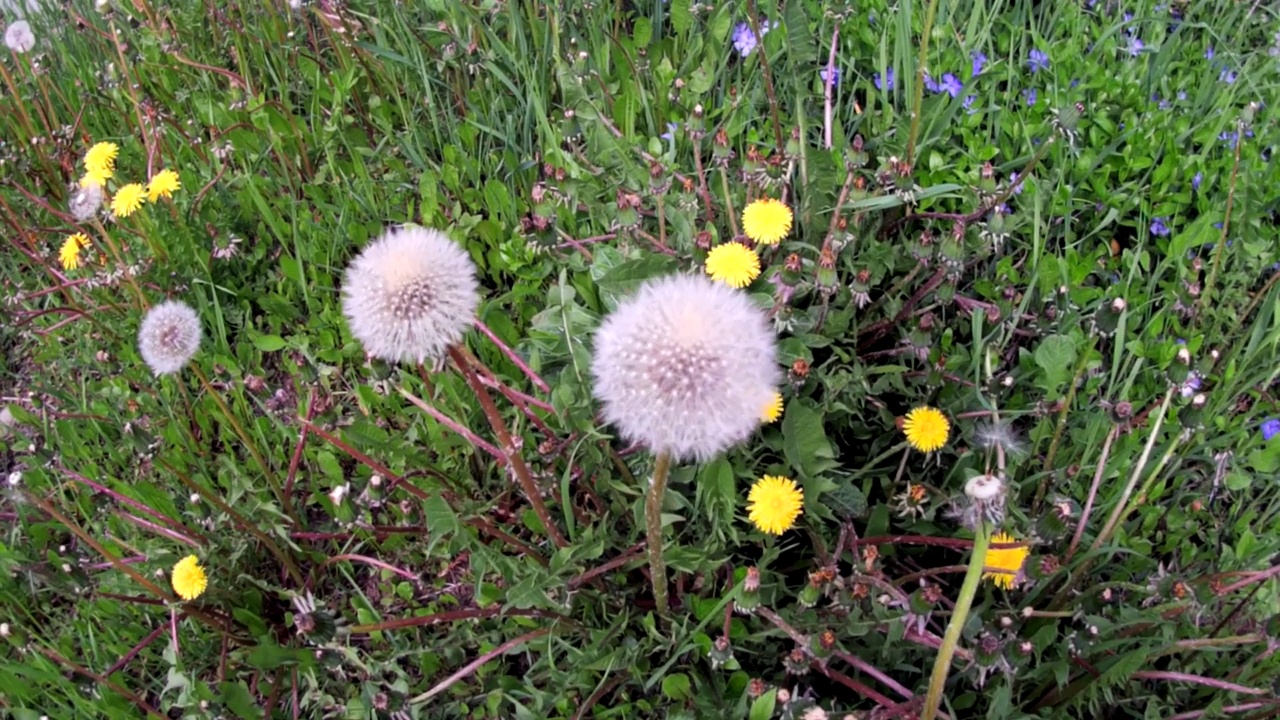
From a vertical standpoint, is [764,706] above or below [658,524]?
below

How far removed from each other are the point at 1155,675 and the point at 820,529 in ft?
2.06

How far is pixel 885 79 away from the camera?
7.83 feet

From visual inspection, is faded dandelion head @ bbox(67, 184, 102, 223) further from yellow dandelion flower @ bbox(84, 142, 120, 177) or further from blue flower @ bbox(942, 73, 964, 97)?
blue flower @ bbox(942, 73, 964, 97)

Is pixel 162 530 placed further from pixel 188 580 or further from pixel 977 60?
pixel 977 60

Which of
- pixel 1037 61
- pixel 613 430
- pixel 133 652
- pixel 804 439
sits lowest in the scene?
pixel 133 652

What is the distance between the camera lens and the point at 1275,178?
2174 mm

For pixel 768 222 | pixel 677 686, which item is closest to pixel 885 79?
pixel 768 222

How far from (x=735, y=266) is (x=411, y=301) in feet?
2.49

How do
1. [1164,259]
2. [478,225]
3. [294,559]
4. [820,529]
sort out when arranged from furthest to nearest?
[478,225], [1164,259], [294,559], [820,529]

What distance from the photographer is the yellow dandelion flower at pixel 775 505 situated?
1.66 meters

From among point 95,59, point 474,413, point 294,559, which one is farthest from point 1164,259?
point 95,59

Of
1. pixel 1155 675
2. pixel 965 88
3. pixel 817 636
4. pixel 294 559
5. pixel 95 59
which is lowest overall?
pixel 294 559

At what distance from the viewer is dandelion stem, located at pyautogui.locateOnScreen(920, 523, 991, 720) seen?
1.18m

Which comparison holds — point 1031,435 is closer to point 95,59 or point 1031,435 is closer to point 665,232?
point 665,232
